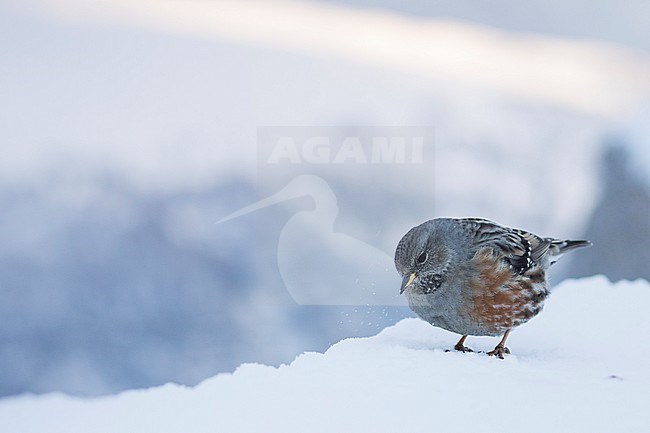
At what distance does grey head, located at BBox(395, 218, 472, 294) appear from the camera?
1.34 meters

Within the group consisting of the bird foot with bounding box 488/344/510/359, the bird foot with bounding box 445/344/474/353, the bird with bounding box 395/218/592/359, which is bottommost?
the bird foot with bounding box 445/344/474/353

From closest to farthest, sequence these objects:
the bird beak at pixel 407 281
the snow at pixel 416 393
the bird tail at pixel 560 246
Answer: the snow at pixel 416 393
the bird beak at pixel 407 281
the bird tail at pixel 560 246

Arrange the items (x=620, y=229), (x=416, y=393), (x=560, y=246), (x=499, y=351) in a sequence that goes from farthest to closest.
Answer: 1. (x=620, y=229)
2. (x=560, y=246)
3. (x=499, y=351)
4. (x=416, y=393)

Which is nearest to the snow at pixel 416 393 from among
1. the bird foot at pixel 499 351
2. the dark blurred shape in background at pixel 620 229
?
the bird foot at pixel 499 351

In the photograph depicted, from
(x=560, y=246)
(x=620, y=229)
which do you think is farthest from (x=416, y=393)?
(x=620, y=229)

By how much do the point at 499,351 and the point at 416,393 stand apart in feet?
1.19

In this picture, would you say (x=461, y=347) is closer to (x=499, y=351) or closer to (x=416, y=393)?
(x=499, y=351)

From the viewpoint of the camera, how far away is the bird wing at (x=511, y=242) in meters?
1.41

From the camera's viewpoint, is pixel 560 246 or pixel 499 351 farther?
pixel 560 246

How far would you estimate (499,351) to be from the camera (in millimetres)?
1362

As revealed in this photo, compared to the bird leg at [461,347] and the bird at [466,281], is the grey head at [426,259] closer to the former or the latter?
the bird at [466,281]

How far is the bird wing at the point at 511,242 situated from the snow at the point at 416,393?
0.18 meters

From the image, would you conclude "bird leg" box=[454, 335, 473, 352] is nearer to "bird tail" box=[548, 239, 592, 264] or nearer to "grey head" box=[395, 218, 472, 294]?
"grey head" box=[395, 218, 472, 294]

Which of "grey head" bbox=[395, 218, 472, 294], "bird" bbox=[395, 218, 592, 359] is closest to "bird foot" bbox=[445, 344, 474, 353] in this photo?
"bird" bbox=[395, 218, 592, 359]
